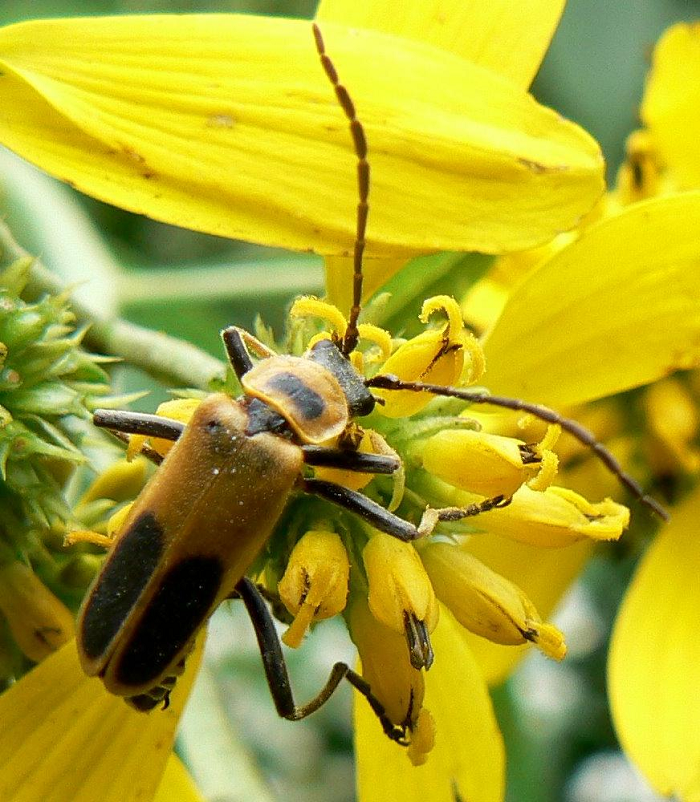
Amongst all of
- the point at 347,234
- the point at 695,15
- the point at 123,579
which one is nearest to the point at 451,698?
the point at 123,579

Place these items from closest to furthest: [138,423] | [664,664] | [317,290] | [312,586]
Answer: [312,586], [138,423], [664,664], [317,290]

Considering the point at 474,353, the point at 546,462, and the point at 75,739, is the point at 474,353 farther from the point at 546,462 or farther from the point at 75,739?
the point at 75,739

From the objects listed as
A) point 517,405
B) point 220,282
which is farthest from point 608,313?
point 220,282

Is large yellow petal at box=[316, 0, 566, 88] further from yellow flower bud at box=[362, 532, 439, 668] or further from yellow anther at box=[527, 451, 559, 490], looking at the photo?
yellow flower bud at box=[362, 532, 439, 668]

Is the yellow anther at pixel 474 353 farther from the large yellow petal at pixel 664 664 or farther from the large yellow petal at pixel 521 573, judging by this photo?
the large yellow petal at pixel 664 664

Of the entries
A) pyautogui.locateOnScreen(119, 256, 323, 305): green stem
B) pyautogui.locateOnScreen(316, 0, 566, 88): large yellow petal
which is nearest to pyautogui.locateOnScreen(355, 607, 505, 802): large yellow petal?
pyautogui.locateOnScreen(316, 0, 566, 88): large yellow petal

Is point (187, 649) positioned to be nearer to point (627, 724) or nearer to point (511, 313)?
point (511, 313)
